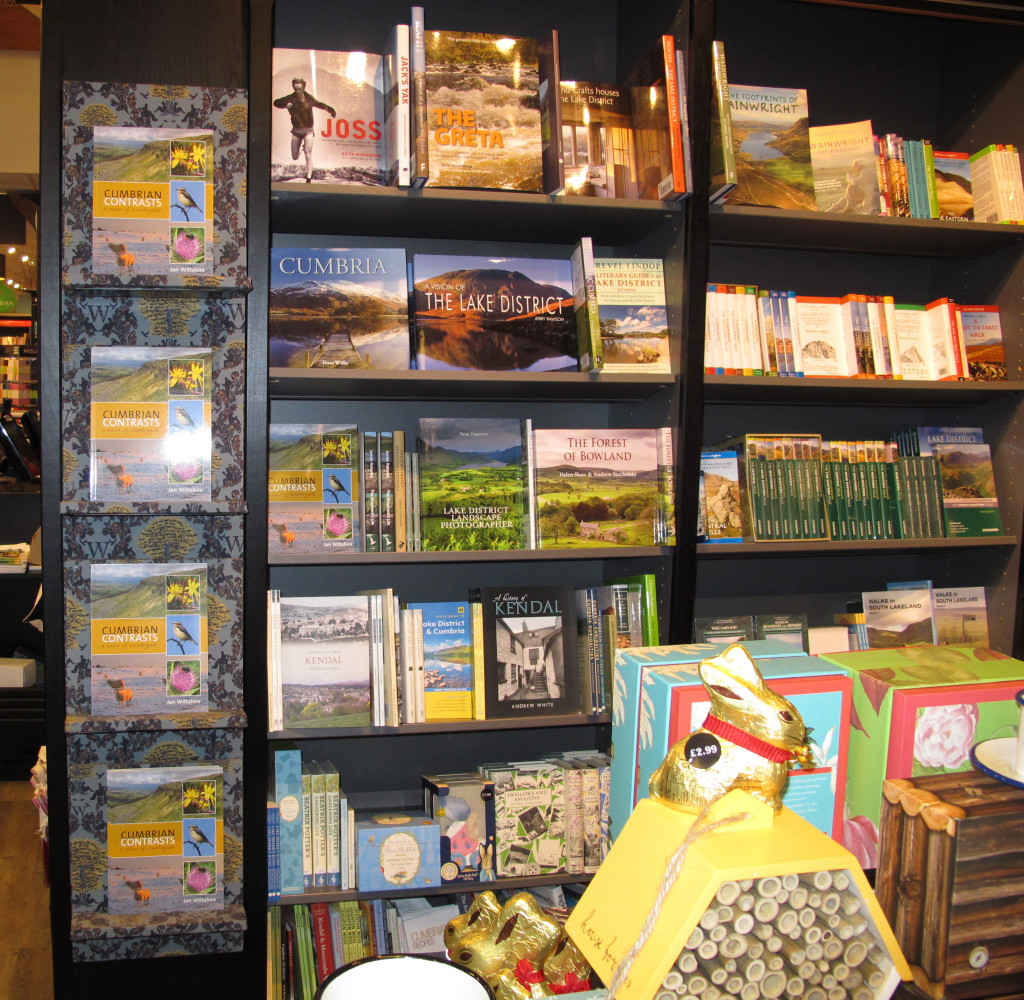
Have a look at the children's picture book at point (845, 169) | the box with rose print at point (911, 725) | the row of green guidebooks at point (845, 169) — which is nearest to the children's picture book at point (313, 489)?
the row of green guidebooks at point (845, 169)

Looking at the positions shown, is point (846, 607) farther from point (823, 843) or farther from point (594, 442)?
point (823, 843)

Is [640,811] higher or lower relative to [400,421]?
lower

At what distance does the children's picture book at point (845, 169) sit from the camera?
2221mm

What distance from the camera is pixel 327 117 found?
196 cm

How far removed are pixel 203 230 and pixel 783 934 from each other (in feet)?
5.50

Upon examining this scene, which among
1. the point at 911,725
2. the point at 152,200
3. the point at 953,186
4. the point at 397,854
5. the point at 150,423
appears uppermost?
the point at 953,186

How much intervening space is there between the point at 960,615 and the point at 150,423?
213 cm

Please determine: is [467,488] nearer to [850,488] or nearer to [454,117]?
[454,117]

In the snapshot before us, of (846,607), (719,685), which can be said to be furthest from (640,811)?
(846,607)

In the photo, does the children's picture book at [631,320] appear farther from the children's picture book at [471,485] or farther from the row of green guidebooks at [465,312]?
the children's picture book at [471,485]

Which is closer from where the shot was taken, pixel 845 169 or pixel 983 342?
pixel 845 169

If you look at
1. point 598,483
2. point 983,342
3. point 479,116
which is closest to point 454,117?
point 479,116

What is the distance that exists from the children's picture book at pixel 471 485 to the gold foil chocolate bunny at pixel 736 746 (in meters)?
1.29

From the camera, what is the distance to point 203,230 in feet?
5.89
